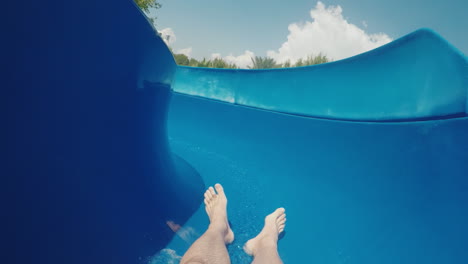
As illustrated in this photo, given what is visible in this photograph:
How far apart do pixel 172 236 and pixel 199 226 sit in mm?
183

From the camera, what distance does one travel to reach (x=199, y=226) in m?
1.31

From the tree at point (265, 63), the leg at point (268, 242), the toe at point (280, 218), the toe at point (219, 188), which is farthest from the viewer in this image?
the tree at point (265, 63)

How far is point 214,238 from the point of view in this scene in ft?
3.59

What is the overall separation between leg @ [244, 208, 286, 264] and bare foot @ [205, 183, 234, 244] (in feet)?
0.41

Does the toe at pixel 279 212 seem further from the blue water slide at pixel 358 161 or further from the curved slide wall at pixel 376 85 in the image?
the curved slide wall at pixel 376 85

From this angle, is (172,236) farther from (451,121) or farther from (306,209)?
(451,121)

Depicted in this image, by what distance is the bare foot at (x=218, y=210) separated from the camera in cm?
122

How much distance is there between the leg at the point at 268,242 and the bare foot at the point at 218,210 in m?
0.12

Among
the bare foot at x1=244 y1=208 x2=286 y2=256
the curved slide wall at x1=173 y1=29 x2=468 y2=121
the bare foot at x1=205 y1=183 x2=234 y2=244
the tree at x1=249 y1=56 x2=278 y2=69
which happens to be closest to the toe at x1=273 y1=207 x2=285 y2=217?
the bare foot at x1=244 y1=208 x2=286 y2=256

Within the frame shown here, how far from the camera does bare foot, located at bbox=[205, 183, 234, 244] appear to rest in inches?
48.2

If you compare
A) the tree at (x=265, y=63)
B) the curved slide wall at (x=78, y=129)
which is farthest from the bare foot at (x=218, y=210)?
the tree at (x=265, y=63)

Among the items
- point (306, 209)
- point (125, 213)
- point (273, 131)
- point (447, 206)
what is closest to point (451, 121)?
point (447, 206)

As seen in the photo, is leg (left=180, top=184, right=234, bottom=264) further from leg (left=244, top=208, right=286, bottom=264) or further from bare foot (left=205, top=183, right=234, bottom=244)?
leg (left=244, top=208, right=286, bottom=264)

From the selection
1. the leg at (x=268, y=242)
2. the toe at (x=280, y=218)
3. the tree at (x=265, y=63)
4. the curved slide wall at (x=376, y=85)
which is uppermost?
the tree at (x=265, y=63)
